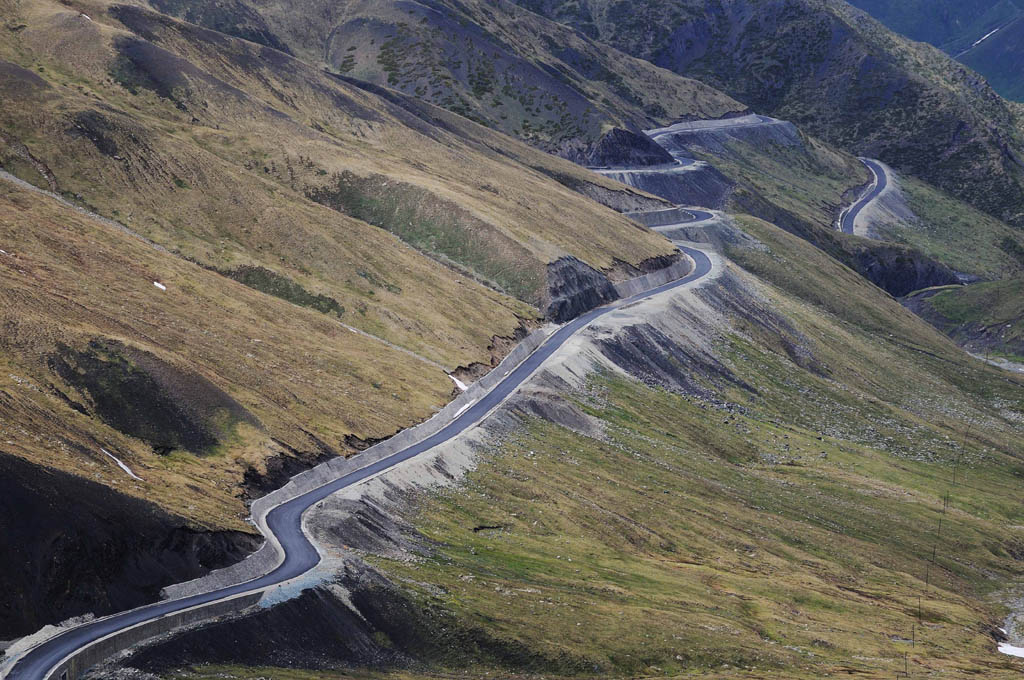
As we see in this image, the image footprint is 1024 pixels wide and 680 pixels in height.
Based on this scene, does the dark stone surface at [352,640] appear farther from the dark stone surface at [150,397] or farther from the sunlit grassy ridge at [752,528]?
the dark stone surface at [150,397]

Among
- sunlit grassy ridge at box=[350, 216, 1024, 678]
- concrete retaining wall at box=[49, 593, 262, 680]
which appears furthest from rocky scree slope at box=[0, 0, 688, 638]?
sunlit grassy ridge at box=[350, 216, 1024, 678]

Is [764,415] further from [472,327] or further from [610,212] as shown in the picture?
[610,212]

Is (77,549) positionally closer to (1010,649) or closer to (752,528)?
(752,528)

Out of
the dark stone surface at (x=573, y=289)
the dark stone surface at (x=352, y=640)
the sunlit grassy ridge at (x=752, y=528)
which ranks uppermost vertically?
the dark stone surface at (x=573, y=289)

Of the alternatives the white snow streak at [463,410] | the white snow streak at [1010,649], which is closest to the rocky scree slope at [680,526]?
the white snow streak at [1010,649]

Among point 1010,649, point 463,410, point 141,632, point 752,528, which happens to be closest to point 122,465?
point 141,632
